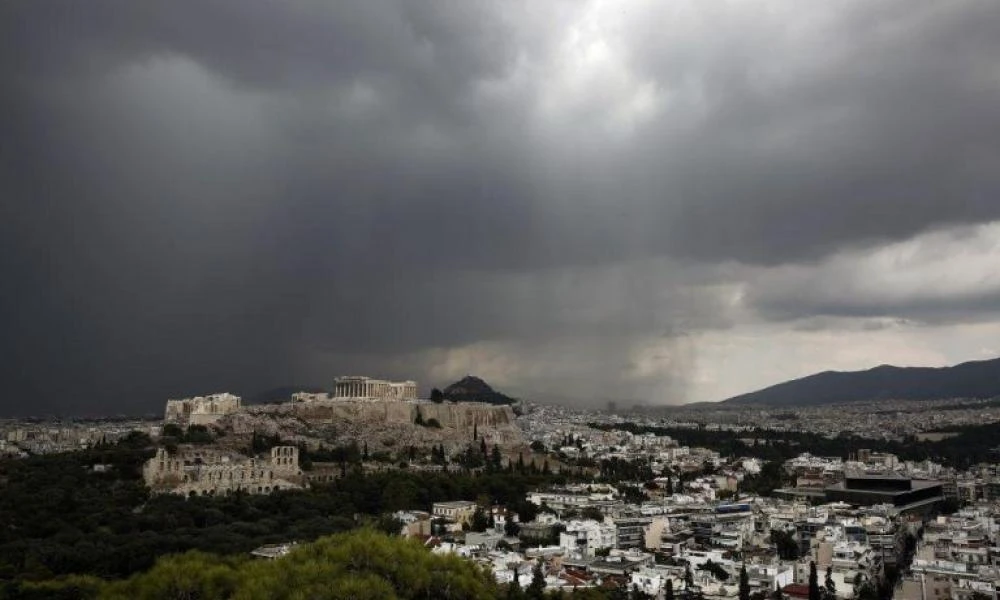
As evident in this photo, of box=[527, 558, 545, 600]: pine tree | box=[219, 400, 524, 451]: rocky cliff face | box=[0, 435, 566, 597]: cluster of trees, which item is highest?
box=[219, 400, 524, 451]: rocky cliff face

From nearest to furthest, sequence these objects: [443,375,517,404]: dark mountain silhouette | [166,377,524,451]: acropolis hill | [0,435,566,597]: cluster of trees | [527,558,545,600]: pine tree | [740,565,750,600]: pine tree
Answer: [527,558,545,600]: pine tree → [740,565,750,600]: pine tree → [0,435,566,597]: cluster of trees → [166,377,524,451]: acropolis hill → [443,375,517,404]: dark mountain silhouette

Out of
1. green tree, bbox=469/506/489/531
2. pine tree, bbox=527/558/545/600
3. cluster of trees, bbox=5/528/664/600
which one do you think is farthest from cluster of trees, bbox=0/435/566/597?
pine tree, bbox=527/558/545/600

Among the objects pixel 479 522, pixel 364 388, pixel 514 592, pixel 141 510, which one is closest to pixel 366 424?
pixel 364 388

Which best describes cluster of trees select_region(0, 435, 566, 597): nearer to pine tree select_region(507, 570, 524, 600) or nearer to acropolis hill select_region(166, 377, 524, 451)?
acropolis hill select_region(166, 377, 524, 451)

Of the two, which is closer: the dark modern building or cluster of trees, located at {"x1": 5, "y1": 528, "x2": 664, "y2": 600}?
cluster of trees, located at {"x1": 5, "y1": 528, "x2": 664, "y2": 600}

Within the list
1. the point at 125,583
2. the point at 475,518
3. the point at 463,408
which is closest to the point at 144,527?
the point at 475,518

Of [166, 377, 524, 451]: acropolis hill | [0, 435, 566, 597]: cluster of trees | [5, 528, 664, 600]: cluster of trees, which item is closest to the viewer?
[5, 528, 664, 600]: cluster of trees

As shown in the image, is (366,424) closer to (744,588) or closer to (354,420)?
(354,420)

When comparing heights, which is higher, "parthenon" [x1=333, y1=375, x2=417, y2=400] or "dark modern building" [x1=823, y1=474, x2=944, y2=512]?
"parthenon" [x1=333, y1=375, x2=417, y2=400]

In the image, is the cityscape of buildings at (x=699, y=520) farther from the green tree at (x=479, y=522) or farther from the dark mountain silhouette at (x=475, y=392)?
the dark mountain silhouette at (x=475, y=392)

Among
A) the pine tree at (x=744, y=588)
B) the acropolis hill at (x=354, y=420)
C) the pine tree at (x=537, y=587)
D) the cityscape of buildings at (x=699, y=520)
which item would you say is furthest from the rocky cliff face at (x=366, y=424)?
the pine tree at (x=744, y=588)
